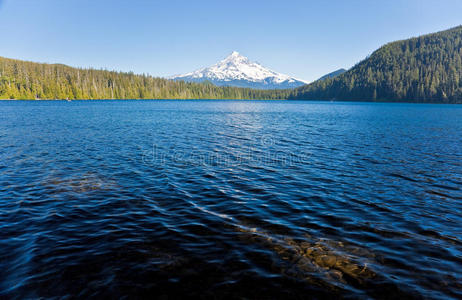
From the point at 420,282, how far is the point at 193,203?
11040 millimetres

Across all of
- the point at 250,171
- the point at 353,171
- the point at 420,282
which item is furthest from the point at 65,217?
the point at 353,171

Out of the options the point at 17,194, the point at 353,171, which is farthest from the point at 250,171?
the point at 17,194

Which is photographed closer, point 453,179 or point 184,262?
point 184,262

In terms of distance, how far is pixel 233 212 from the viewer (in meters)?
13.9

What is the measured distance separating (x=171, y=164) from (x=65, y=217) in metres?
11.8

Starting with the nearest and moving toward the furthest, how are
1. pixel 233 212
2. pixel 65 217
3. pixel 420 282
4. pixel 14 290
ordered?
pixel 14 290
pixel 420 282
pixel 65 217
pixel 233 212

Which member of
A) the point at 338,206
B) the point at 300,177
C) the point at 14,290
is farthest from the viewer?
the point at 300,177

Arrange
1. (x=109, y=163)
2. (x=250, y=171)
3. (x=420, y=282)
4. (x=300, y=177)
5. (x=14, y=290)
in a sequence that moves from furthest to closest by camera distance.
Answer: (x=109, y=163)
(x=250, y=171)
(x=300, y=177)
(x=420, y=282)
(x=14, y=290)


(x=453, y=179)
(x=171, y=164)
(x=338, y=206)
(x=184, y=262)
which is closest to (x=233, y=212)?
(x=184, y=262)

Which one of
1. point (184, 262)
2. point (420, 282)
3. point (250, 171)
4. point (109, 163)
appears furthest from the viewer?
point (109, 163)

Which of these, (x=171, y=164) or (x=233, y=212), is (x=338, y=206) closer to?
(x=233, y=212)

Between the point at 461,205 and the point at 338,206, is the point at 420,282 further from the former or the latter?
the point at 461,205

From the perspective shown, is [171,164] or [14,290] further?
[171,164]

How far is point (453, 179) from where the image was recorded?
67.9 ft
